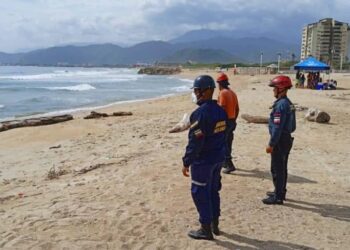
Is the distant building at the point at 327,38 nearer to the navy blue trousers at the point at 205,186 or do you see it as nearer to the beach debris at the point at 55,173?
the beach debris at the point at 55,173

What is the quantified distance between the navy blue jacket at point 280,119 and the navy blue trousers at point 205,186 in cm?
130

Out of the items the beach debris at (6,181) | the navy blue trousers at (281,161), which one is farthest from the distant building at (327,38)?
the navy blue trousers at (281,161)

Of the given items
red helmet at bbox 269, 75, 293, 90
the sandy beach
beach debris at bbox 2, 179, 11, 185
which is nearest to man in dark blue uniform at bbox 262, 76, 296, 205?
red helmet at bbox 269, 75, 293, 90

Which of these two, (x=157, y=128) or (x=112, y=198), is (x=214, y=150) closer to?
(x=112, y=198)

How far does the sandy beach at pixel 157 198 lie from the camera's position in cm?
495

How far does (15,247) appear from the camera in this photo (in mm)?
4707

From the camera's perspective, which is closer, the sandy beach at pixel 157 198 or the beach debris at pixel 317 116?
the sandy beach at pixel 157 198

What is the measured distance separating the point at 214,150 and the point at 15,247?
225 centimetres

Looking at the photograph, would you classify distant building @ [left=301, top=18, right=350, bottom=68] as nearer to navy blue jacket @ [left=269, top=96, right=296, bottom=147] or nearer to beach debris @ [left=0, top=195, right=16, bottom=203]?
navy blue jacket @ [left=269, top=96, right=296, bottom=147]

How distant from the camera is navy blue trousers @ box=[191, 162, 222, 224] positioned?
4.60m

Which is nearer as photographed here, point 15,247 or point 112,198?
point 15,247

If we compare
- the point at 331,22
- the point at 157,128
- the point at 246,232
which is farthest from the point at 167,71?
the point at 246,232

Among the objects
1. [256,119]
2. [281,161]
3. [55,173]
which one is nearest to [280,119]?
[281,161]

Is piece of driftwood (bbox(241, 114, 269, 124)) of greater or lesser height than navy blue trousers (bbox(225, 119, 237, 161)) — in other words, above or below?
below
